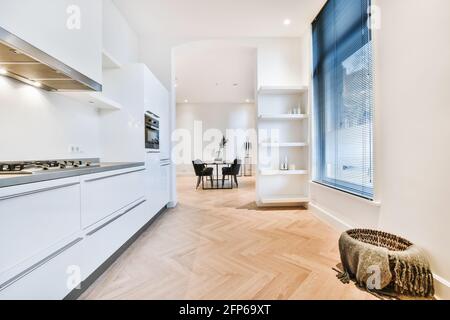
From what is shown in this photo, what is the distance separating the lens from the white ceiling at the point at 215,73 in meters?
4.63

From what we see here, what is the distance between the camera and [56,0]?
151 centimetres

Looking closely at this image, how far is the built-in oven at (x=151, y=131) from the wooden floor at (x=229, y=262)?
1.13 m

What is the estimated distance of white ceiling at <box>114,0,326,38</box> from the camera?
3.08m

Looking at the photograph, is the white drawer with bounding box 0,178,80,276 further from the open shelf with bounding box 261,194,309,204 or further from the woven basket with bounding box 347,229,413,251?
the open shelf with bounding box 261,194,309,204

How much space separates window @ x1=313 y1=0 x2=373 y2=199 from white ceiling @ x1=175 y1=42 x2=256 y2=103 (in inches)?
62.7

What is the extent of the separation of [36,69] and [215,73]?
534 cm

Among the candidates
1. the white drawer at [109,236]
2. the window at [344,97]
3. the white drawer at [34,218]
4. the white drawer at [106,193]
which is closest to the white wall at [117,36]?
the white drawer at [106,193]

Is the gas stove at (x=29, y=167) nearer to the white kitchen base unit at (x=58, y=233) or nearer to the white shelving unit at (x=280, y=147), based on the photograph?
the white kitchen base unit at (x=58, y=233)

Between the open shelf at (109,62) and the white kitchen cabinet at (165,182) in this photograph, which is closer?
the open shelf at (109,62)

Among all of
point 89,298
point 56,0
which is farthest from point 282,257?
point 56,0

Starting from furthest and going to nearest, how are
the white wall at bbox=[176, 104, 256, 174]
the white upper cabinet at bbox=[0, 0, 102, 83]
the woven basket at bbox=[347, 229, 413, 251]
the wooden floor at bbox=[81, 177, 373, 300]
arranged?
the white wall at bbox=[176, 104, 256, 174], the woven basket at bbox=[347, 229, 413, 251], the wooden floor at bbox=[81, 177, 373, 300], the white upper cabinet at bbox=[0, 0, 102, 83]

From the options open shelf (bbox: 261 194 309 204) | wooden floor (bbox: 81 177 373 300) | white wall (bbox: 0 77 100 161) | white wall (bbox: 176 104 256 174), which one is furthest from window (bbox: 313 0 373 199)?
white wall (bbox: 176 104 256 174)
